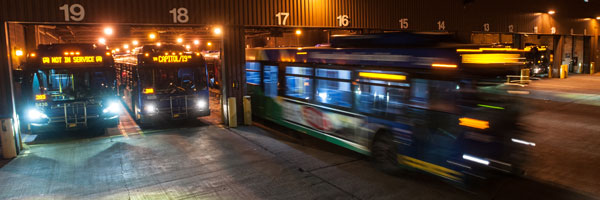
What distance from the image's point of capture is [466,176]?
6766 millimetres

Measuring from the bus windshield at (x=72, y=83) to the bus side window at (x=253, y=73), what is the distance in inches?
180

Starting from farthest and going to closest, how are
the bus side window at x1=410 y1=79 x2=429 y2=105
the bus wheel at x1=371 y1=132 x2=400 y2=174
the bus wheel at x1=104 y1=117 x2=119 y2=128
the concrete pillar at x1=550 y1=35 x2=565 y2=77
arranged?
the concrete pillar at x1=550 y1=35 x2=565 y2=77 < the bus wheel at x1=104 y1=117 x2=119 y2=128 < the bus wheel at x1=371 y1=132 x2=400 y2=174 < the bus side window at x1=410 y1=79 x2=429 y2=105

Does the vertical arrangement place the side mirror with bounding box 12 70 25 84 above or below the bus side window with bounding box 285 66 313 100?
above

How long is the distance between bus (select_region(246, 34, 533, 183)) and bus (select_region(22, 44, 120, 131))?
686cm

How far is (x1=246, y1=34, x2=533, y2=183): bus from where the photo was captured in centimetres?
668

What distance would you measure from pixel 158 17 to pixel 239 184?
23.8ft

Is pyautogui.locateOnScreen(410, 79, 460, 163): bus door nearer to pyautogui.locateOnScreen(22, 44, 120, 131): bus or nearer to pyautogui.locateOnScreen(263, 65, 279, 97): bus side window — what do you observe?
pyautogui.locateOnScreen(263, 65, 279, 97): bus side window

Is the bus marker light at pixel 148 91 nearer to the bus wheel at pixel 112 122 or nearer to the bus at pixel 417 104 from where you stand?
the bus wheel at pixel 112 122

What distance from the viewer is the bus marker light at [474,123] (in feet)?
21.5

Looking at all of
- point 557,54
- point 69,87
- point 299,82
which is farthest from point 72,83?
point 557,54

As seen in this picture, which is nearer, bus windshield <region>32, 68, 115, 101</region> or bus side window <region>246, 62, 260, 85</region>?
bus windshield <region>32, 68, 115, 101</region>

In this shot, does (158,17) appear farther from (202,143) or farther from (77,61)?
(202,143)

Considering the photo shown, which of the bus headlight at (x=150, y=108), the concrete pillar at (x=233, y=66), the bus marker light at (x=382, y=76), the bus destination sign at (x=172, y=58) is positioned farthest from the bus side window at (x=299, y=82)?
the bus headlight at (x=150, y=108)

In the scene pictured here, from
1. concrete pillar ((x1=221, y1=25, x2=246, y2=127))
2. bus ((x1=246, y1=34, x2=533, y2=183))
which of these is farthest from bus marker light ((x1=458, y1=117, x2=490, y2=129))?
concrete pillar ((x1=221, y1=25, x2=246, y2=127))
